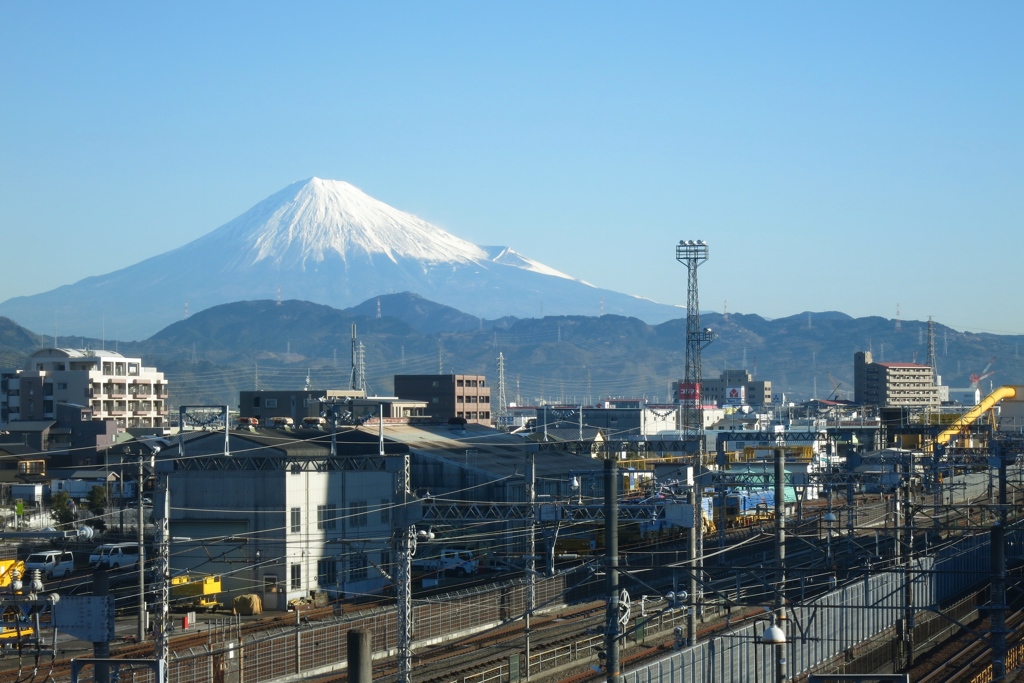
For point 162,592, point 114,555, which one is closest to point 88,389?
point 114,555

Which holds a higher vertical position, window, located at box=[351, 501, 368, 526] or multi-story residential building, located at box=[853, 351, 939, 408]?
multi-story residential building, located at box=[853, 351, 939, 408]

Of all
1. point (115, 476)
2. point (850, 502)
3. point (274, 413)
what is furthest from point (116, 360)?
point (850, 502)

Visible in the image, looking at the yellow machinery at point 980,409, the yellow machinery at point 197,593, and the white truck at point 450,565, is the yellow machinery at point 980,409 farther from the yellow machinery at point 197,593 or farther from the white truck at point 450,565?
the yellow machinery at point 197,593

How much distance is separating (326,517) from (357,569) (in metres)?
1.17

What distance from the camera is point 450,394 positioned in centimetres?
8444

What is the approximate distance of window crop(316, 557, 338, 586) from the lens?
23.6 m

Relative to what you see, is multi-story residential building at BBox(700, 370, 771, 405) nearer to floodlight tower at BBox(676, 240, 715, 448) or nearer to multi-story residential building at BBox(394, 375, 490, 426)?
multi-story residential building at BBox(394, 375, 490, 426)

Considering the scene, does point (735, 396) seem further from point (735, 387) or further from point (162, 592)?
point (162, 592)

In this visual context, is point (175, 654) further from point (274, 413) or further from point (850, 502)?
point (274, 413)

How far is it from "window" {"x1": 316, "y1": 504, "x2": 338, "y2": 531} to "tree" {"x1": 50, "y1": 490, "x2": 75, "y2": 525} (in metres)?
11.1

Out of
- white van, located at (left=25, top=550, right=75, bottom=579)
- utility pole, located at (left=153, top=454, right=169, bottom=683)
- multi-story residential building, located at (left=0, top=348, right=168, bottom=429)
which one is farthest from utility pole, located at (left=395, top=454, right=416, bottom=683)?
multi-story residential building, located at (left=0, top=348, right=168, bottom=429)

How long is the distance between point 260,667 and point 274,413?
2199 inches

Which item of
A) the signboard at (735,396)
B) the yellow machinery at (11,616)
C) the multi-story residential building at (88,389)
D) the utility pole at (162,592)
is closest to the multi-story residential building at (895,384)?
the signboard at (735,396)

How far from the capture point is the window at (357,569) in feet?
79.4
